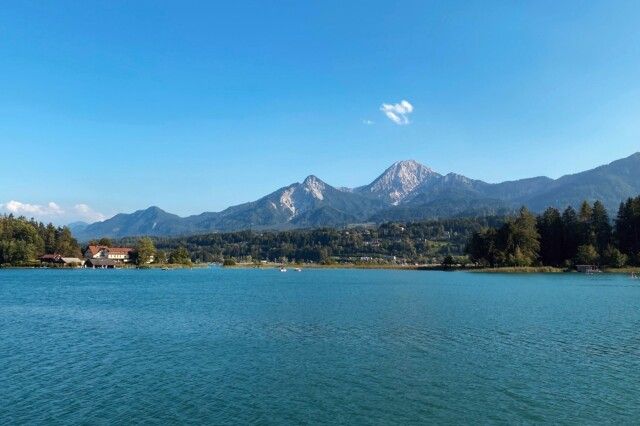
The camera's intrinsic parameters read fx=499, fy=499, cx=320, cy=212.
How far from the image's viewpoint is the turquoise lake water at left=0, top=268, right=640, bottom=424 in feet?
74.9

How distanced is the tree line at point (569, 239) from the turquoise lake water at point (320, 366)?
108003 millimetres

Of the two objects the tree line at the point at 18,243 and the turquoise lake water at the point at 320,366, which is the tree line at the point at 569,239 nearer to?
the turquoise lake water at the point at 320,366

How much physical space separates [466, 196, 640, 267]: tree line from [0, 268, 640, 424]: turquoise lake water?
108003 millimetres

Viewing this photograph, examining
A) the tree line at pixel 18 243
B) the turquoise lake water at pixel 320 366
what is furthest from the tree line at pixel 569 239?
the tree line at pixel 18 243

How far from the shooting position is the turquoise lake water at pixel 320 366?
22828 mm

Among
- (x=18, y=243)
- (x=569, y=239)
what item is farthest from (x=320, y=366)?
(x=18, y=243)

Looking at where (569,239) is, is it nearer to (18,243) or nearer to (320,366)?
(320,366)

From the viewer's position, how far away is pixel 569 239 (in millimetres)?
162375

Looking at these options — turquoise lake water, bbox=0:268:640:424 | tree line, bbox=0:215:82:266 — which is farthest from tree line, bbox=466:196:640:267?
tree line, bbox=0:215:82:266

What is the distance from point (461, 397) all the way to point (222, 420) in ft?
38.5

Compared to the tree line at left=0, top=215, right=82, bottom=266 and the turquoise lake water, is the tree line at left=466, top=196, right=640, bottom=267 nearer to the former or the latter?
the turquoise lake water

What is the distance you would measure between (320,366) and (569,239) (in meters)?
154

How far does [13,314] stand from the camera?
54.8 meters

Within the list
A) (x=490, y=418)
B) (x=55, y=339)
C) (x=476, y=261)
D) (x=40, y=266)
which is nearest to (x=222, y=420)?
(x=490, y=418)
